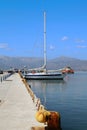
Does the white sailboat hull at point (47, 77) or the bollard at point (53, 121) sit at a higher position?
the white sailboat hull at point (47, 77)

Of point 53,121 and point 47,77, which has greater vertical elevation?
point 47,77

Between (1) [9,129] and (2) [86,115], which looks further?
(2) [86,115]

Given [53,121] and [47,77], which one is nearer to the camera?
[53,121]

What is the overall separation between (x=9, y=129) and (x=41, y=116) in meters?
2.43

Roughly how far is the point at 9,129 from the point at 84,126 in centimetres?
844

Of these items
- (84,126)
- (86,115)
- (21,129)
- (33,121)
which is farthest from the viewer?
(86,115)

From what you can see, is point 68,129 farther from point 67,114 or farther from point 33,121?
point 67,114

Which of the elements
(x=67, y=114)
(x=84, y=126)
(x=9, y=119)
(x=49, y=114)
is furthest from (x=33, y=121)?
(x=67, y=114)

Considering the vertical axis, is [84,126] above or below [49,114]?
below

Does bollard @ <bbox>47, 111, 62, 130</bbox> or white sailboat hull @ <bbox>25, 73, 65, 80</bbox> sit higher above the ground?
white sailboat hull @ <bbox>25, 73, 65, 80</bbox>

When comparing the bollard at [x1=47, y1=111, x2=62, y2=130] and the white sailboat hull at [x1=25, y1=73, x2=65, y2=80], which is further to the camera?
the white sailboat hull at [x1=25, y1=73, x2=65, y2=80]

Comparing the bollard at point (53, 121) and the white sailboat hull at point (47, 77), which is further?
the white sailboat hull at point (47, 77)

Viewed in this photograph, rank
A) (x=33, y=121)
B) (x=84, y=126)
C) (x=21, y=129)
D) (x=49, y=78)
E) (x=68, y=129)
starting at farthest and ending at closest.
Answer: (x=49, y=78), (x=84, y=126), (x=68, y=129), (x=33, y=121), (x=21, y=129)

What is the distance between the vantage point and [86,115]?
94.4 ft
